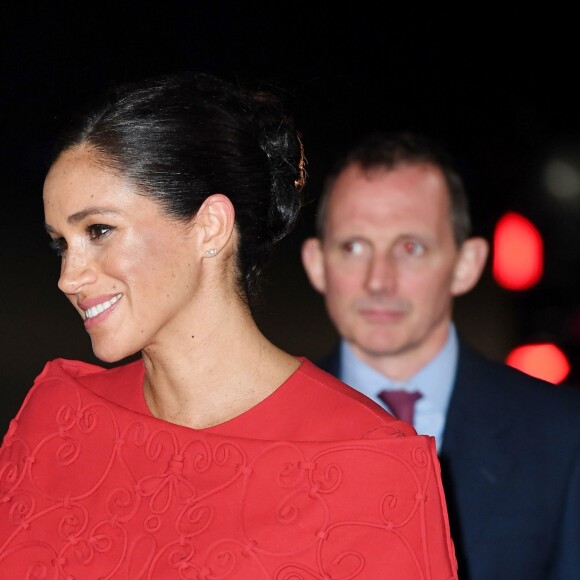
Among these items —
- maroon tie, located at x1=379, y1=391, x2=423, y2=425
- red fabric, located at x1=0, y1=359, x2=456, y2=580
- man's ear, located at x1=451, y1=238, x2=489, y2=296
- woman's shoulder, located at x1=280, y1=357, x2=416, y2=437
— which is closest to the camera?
red fabric, located at x1=0, y1=359, x2=456, y2=580

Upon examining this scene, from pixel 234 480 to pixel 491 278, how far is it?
6.08m

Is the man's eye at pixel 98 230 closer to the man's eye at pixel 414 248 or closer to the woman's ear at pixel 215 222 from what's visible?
the woman's ear at pixel 215 222

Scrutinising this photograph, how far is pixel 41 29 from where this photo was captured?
4.81 m

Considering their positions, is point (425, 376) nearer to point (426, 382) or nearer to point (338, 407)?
point (426, 382)

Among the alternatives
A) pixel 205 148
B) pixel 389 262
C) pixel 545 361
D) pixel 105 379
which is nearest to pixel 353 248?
pixel 389 262

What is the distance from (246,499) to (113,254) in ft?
A: 1.75

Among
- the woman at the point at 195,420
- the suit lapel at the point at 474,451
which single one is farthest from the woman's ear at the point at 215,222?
the suit lapel at the point at 474,451

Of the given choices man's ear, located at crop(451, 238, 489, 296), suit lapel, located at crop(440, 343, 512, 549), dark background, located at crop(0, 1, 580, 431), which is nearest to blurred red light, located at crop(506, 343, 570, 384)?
dark background, located at crop(0, 1, 580, 431)

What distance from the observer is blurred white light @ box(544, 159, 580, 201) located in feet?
22.1

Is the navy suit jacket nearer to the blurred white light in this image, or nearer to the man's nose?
the man's nose

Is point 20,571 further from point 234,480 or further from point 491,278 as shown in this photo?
point 491,278

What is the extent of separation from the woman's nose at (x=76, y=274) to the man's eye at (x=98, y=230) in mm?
49

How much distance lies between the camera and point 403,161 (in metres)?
3.60

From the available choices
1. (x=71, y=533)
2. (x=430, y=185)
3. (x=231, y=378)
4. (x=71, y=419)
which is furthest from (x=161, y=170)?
(x=430, y=185)
